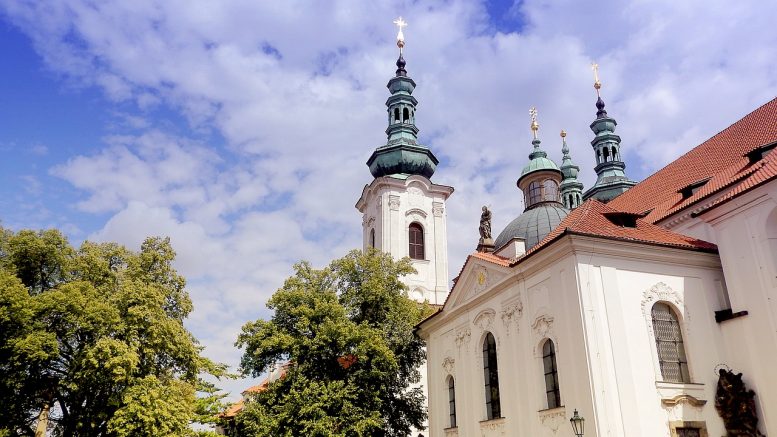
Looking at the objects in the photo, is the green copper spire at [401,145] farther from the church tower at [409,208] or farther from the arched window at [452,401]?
the arched window at [452,401]

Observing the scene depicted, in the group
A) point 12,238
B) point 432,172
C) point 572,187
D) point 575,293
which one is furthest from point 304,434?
point 572,187

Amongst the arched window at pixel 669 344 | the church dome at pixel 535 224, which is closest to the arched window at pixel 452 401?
the arched window at pixel 669 344

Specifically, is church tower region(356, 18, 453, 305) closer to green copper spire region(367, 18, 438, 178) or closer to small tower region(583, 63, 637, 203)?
green copper spire region(367, 18, 438, 178)

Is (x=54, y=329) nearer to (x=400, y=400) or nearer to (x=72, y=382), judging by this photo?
(x=72, y=382)

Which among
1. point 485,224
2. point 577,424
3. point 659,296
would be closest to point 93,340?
point 485,224

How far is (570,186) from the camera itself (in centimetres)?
5006

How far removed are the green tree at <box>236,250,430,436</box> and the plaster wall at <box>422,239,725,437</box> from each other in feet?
15.6

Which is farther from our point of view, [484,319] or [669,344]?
[484,319]

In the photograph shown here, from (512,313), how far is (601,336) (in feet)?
11.9

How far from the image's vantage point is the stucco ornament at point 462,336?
69.5 ft

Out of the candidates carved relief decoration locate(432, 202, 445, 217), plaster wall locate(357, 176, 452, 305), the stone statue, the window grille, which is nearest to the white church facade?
the window grille

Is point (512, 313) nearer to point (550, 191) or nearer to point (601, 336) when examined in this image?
point (601, 336)

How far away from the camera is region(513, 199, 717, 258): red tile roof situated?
1659 centimetres

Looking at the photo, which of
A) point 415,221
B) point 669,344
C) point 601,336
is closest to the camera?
point 601,336
